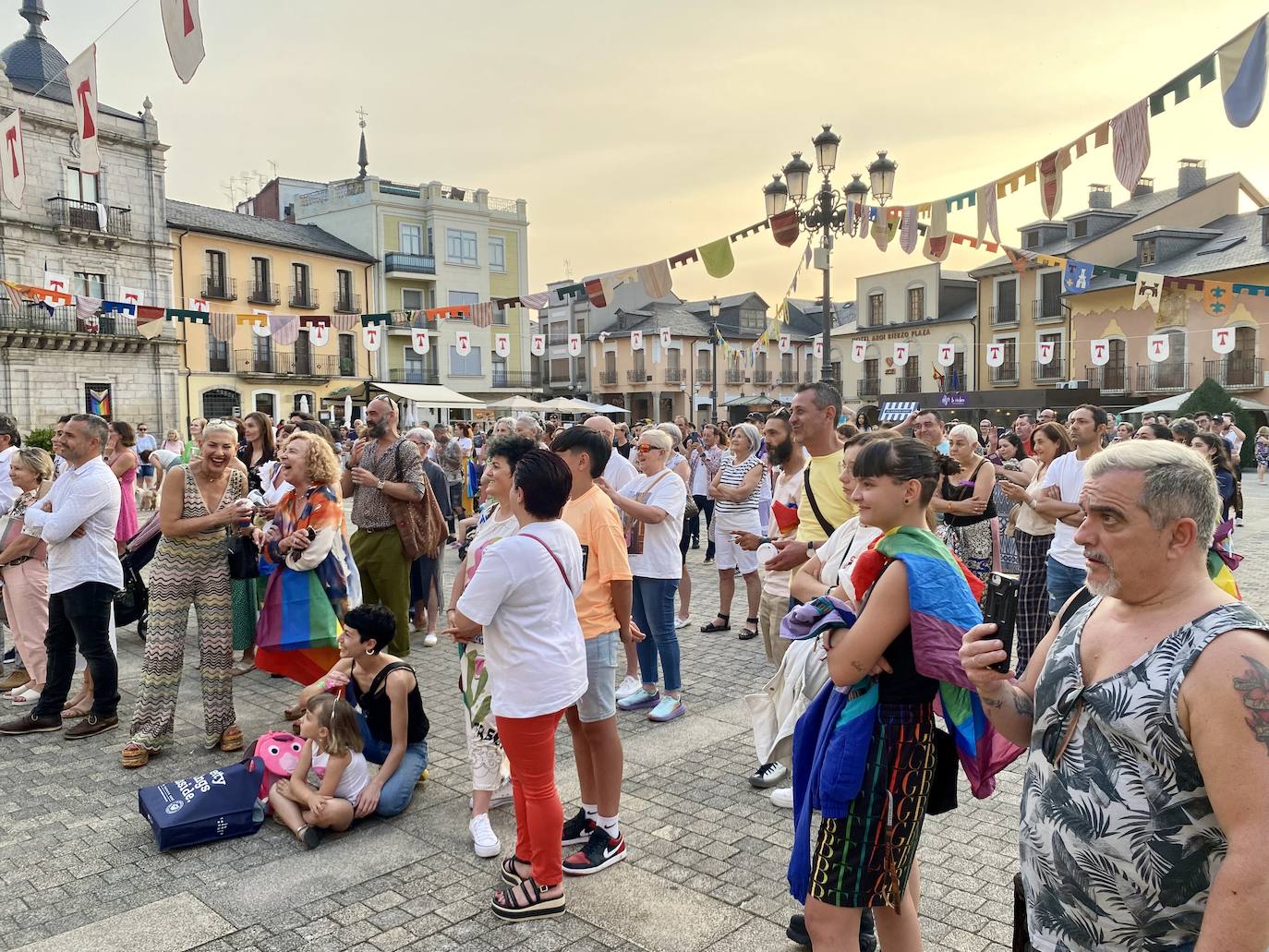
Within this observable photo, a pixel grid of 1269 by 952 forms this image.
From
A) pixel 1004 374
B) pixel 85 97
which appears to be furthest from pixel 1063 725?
pixel 1004 374

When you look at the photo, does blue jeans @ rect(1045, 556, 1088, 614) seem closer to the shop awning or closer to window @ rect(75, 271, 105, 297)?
the shop awning

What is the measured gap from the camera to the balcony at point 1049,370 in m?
37.4

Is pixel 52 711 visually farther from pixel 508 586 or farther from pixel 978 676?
pixel 978 676

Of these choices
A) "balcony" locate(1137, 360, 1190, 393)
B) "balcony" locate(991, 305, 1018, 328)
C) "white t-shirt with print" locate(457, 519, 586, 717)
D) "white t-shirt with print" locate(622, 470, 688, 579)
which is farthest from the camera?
"balcony" locate(991, 305, 1018, 328)

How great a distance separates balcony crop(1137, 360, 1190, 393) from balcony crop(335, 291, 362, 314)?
32.8 meters

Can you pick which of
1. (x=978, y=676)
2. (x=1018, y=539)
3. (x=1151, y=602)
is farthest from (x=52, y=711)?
(x=1018, y=539)

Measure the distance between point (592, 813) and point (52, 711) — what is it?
375cm

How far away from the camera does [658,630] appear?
5664 millimetres

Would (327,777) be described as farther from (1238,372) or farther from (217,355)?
(1238,372)

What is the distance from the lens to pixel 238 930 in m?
3.26

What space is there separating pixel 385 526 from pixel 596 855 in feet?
10.7

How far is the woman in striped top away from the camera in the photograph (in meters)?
7.36

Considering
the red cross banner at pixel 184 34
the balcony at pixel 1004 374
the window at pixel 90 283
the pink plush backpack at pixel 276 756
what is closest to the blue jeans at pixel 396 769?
the pink plush backpack at pixel 276 756

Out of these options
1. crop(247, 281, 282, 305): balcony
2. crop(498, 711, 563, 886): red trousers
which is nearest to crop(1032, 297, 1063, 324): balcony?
crop(247, 281, 282, 305): balcony
